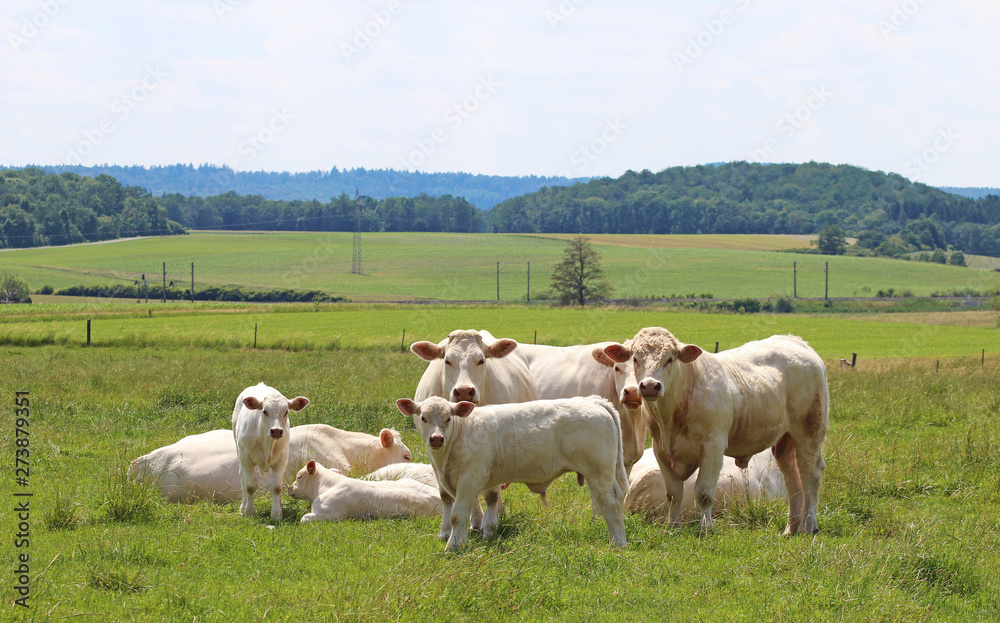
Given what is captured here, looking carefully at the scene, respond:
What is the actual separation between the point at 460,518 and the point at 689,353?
8.40ft

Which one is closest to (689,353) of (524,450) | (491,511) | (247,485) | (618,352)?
(618,352)

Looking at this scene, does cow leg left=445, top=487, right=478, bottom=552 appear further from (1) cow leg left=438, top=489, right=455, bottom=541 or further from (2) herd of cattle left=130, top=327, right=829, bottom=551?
(1) cow leg left=438, top=489, right=455, bottom=541

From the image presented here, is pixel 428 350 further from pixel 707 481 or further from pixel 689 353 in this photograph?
pixel 707 481

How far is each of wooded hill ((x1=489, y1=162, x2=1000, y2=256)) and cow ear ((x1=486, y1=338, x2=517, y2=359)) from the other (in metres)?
144

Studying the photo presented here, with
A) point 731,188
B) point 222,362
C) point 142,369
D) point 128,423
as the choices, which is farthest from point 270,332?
point 731,188

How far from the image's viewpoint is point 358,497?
8867mm

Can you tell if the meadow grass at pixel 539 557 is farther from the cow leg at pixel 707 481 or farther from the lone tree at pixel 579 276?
the lone tree at pixel 579 276

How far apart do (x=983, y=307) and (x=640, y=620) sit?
263 ft

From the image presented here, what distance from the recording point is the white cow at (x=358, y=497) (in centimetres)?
879

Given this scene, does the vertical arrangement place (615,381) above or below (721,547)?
above

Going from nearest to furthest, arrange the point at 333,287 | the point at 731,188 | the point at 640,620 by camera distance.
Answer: the point at 640,620
the point at 333,287
the point at 731,188

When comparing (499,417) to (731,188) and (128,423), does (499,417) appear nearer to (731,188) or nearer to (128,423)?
(128,423)

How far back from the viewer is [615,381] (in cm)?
1012

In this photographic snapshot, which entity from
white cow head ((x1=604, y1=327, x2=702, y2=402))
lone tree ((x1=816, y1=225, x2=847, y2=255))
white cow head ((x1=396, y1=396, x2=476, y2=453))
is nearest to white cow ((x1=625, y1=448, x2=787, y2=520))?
white cow head ((x1=604, y1=327, x2=702, y2=402))
